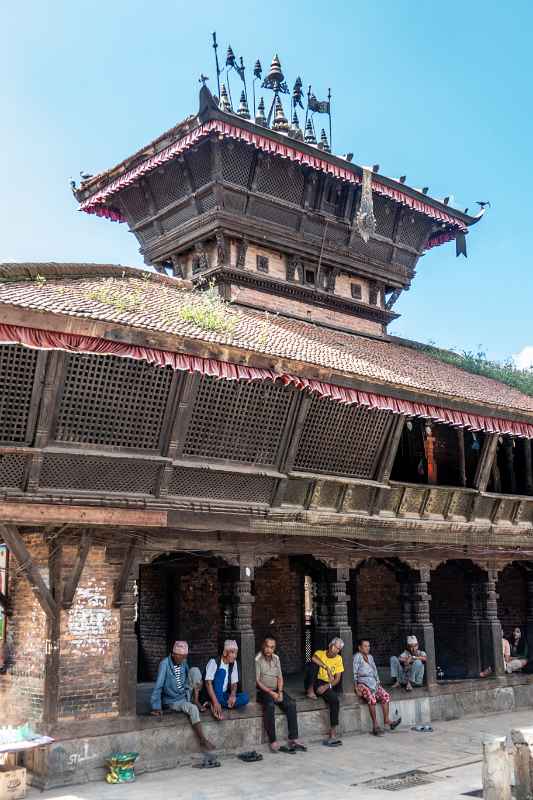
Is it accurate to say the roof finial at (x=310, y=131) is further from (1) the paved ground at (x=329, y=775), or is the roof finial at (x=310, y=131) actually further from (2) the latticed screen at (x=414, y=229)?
(1) the paved ground at (x=329, y=775)

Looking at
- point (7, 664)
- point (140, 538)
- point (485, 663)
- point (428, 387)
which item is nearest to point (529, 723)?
point (485, 663)

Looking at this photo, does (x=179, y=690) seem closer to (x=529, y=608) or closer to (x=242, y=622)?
(x=242, y=622)

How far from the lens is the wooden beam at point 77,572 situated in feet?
30.6

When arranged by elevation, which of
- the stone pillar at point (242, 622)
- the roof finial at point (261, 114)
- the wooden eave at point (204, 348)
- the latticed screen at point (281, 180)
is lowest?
the stone pillar at point (242, 622)

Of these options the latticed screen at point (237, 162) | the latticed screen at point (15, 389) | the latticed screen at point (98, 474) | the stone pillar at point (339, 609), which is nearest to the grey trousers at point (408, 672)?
the stone pillar at point (339, 609)

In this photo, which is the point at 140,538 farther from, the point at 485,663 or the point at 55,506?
the point at 485,663

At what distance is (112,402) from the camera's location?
31.2 feet

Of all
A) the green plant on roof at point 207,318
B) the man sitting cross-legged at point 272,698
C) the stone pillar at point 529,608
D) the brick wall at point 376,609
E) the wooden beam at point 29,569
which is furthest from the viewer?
the brick wall at point 376,609

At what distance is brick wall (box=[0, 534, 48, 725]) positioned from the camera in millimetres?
9477

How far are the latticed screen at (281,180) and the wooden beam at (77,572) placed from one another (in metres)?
9.26

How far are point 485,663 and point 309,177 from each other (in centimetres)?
1058

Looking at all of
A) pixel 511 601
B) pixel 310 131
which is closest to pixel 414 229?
pixel 310 131

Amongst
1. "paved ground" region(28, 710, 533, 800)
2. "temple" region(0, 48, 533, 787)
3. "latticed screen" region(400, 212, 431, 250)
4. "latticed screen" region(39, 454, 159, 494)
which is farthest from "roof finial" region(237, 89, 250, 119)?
"paved ground" region(28, 710, 533, 800)

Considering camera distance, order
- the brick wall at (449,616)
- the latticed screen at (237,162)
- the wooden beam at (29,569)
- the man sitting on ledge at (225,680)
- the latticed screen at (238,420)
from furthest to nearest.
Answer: the brick wall at (449,616) < the latticed screen at (237,162) < the man sitting on ledge at (225,680) < the latticed screen at (238,420) < the wooden beam at (29,569)
